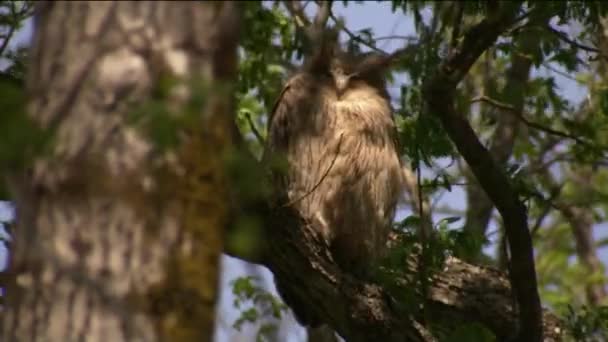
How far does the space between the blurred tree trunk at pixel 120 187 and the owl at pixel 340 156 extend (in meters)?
4.41

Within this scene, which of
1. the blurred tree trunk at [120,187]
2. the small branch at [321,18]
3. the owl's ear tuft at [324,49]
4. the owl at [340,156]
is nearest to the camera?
the blurred tree trunk at [120,187]

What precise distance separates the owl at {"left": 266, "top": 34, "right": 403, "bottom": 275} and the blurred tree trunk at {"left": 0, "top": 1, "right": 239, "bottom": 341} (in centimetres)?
441

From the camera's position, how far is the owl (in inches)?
298

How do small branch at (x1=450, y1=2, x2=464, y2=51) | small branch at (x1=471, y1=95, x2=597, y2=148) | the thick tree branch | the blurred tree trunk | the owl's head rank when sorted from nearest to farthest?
1. the blurred tree trunk
2. small branch at (x1=450, y1=2, x2=464, y2=51)
3. the thick tree branch
4. small branch at (x1=471, y1=95, x2=597, y2=148)
5. the owl's head

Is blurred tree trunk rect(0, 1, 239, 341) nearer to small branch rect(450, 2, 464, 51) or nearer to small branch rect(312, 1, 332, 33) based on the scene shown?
small branch rect(450, 2, 464, 51)

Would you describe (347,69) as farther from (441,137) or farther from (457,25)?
(457,25)

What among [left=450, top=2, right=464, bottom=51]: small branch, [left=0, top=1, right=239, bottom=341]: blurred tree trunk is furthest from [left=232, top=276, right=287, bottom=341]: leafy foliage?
[left=0, top=1, right=239, bottom=341]: blurred tree trunk

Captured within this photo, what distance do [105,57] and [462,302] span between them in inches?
185

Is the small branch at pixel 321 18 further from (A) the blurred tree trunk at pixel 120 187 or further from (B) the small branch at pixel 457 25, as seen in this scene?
(A) the blurred tree trunk at pixel 120 187

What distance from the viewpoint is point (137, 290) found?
287cm

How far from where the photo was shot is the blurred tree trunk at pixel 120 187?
9.41 feet

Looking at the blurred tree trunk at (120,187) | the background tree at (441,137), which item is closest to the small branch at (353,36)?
the background tree at (441,137)

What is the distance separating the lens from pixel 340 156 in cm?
759

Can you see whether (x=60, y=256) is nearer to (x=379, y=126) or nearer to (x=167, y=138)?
(x=167, y=138)
